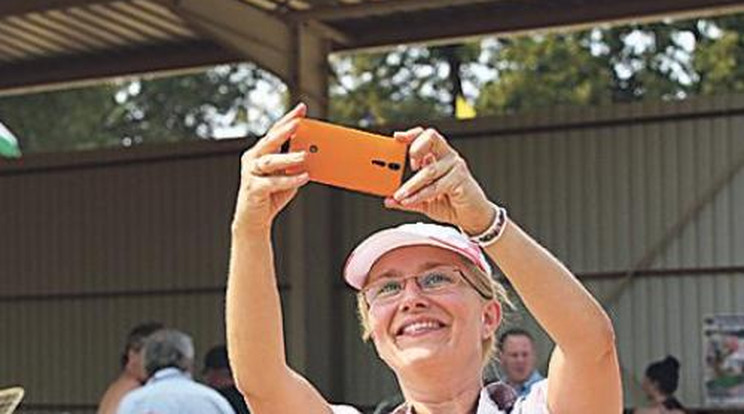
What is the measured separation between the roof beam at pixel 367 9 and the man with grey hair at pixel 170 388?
5399 mm

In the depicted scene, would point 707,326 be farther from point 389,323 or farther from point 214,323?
point 389,323

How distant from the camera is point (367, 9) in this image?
40.0 feet

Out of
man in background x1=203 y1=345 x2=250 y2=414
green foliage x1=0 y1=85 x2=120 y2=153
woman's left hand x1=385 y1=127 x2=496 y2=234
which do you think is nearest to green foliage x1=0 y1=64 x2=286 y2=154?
green foliage x1=0 y1=85 x2=120 y2=153

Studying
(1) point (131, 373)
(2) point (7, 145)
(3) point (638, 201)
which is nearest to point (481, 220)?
(2) point (7, 145)

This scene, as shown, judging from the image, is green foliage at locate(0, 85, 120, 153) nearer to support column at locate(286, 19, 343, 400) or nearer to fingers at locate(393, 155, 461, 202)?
support column at locate(286, 19, 343, 400)

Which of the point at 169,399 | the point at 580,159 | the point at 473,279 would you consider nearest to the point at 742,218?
the point at 580,159

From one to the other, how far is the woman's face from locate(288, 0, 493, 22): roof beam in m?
9.10

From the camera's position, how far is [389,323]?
260 cm

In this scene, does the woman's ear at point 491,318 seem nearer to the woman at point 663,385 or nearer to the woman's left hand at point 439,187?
the woman's left hand at point 439,187

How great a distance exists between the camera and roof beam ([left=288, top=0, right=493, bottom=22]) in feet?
38.3

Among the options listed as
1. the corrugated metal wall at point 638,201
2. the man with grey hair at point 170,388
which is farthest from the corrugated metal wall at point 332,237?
the man with grey hair at point 170,388

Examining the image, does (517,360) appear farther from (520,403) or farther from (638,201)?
(520,403)

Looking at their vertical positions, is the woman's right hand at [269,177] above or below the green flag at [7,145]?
below

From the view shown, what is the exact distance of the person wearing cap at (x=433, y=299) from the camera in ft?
7.73
